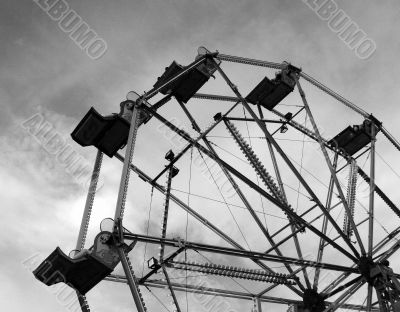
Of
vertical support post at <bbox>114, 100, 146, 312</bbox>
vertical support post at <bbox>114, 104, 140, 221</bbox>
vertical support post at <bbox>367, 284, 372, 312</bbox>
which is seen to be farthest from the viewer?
vertical support post at <bbox>367, 284, 372, 312</bbox>

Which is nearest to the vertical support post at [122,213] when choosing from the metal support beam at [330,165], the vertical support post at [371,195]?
the metal support beam at [330,165]

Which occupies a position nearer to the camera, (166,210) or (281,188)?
(166,210)

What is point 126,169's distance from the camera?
15.6 m

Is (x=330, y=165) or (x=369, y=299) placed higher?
(x=330, y=165)

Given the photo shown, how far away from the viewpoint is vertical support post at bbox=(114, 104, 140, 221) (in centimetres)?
1422

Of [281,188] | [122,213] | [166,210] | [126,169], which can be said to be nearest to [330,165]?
[281,188]

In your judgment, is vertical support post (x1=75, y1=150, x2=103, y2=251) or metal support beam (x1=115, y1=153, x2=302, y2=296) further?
metal support beam (x1=115, y1=153, x2=302, y2=296)

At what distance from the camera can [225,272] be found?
16141mm

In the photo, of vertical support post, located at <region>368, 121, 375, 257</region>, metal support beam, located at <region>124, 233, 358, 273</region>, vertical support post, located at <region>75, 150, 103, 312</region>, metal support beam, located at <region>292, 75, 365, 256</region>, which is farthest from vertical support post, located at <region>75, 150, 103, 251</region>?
vertical support post, located at <region>368, 121, 375, 257</region>

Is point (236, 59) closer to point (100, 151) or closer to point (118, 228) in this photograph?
point (100, 151)

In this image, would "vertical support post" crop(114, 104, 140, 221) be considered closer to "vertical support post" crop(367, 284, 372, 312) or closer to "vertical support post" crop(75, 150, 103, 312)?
"vertical support post" crop(75, 150, 103, 312)

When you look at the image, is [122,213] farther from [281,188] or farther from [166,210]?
[281,188]

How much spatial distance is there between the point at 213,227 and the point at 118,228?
5.80 metres

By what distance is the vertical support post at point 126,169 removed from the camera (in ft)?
46.7
